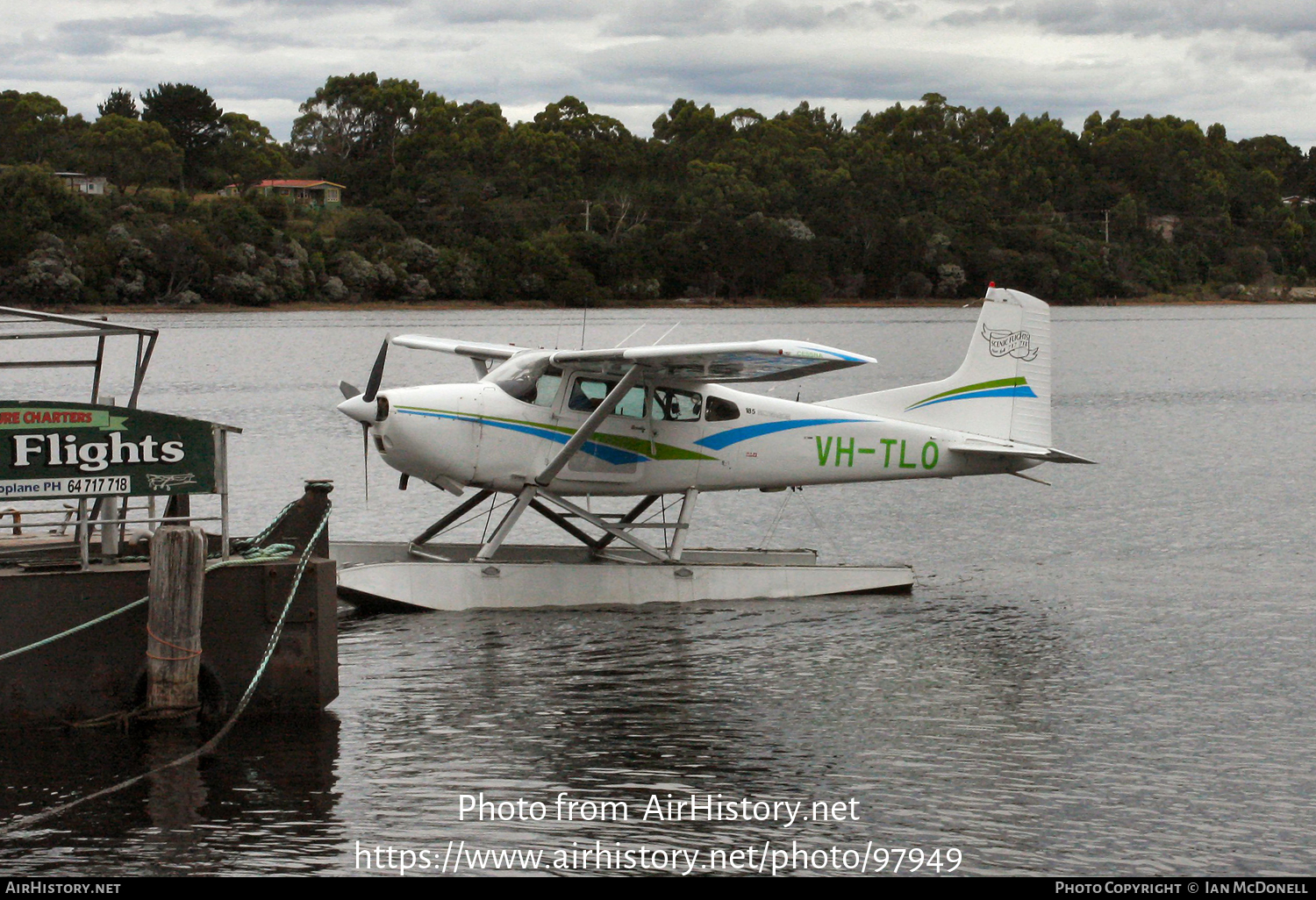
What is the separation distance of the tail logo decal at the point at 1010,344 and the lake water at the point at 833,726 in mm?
2702

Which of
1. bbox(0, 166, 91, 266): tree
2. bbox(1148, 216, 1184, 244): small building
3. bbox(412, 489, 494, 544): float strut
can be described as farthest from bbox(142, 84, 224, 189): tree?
bbox(412, 489, 494, 544): float strut

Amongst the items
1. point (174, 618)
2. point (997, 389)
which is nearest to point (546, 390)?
point (997, 389)

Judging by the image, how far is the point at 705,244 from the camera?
102312 mm

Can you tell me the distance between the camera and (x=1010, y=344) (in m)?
16.9

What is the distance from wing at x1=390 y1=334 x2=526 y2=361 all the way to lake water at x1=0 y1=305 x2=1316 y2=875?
321cm

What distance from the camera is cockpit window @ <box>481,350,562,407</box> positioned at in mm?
15234

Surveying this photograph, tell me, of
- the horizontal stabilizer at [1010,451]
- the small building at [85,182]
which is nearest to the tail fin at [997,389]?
the horizontal stabilizer at [1010,451]

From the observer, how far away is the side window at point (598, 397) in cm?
1538

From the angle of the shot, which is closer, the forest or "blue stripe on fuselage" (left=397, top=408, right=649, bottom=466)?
"blue stripe on fuselage" (left=397, top=408, right=649, bottom=466)

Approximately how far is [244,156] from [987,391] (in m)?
125

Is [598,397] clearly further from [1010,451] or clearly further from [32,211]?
[32,211]

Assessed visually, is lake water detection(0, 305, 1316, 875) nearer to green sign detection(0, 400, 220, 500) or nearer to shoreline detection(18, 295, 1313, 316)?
green sign detection(0, 400, 220, 500)

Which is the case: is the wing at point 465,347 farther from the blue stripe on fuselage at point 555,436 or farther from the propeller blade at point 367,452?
the blue stripe on fuselage at point 555,436

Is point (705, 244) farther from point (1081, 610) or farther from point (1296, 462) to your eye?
point (1081, 610)
